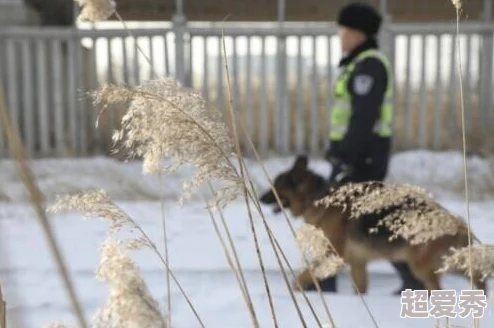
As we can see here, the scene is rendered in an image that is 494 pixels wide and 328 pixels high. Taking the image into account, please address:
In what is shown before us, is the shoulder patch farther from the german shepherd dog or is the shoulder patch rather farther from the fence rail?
the fence rail

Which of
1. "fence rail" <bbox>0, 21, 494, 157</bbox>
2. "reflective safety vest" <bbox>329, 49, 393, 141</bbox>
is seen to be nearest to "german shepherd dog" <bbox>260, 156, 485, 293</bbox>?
"reflective safety vest" <bbox>329, 49, 393, 141</bbox>

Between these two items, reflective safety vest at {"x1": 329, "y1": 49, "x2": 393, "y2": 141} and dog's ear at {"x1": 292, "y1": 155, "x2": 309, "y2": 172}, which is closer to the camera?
reflective safety vest at {"x1": 329, "y1": 49, "x2": 393, "y2": 141}

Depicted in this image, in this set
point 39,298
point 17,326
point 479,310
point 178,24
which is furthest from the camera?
point 178,24

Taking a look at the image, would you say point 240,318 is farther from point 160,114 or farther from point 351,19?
point 160,114

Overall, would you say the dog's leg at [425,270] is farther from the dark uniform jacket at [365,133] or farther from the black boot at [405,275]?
the dark uniform jacket at [365,133]

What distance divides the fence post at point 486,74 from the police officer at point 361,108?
5.35 m

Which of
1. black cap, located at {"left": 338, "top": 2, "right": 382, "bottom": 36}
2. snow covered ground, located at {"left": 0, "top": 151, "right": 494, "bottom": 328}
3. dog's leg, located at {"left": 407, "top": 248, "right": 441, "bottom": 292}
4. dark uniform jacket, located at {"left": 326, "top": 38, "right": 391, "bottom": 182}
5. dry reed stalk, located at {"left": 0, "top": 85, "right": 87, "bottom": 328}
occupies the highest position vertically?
black cap, located at {"left": 338, "top": 2, "right": 382, "bottom": 36}

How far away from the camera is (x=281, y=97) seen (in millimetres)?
10016

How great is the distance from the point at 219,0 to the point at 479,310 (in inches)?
339

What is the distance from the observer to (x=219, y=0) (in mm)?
10617

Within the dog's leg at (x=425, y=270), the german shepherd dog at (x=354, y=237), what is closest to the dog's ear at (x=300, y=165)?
the german shepherd dog at (x=354, y=237)

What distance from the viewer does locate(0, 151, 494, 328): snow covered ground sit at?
402 cm

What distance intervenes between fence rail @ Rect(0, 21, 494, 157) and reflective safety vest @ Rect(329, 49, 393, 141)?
4.86m

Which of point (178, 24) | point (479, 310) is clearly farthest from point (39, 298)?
point (178, 24)
